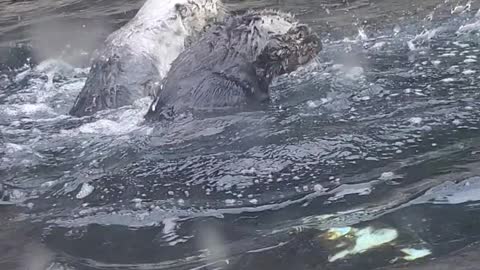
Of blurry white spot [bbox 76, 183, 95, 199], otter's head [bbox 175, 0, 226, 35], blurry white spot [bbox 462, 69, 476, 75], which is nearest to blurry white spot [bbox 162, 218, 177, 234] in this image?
blurry white spot [bbox 76, 183, 95, 199]

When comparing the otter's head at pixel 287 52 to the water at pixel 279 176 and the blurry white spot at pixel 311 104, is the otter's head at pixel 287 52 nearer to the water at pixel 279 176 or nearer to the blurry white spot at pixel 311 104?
the water at pixel 279 176

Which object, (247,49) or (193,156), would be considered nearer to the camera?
(193,156)

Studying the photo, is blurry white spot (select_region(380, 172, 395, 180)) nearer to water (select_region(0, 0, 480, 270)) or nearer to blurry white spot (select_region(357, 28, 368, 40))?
water (select_region(0, 0, 480, 270))

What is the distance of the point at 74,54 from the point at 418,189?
6.04 metres

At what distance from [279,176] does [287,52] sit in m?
1.56

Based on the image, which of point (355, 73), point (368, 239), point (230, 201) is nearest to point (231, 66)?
point (355, 73)

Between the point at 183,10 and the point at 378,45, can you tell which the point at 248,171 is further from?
the point at 378,45

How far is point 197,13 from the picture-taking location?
18.8 ft

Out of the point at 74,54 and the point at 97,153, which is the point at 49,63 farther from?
the point at 97,153

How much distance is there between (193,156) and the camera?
3842mm

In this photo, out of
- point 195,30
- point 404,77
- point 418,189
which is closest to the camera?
point 418,189

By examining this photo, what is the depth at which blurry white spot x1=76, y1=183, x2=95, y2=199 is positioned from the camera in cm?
356

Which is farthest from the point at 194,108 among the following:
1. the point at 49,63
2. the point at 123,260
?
the point at 49,63

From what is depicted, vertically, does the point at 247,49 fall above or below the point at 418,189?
above
